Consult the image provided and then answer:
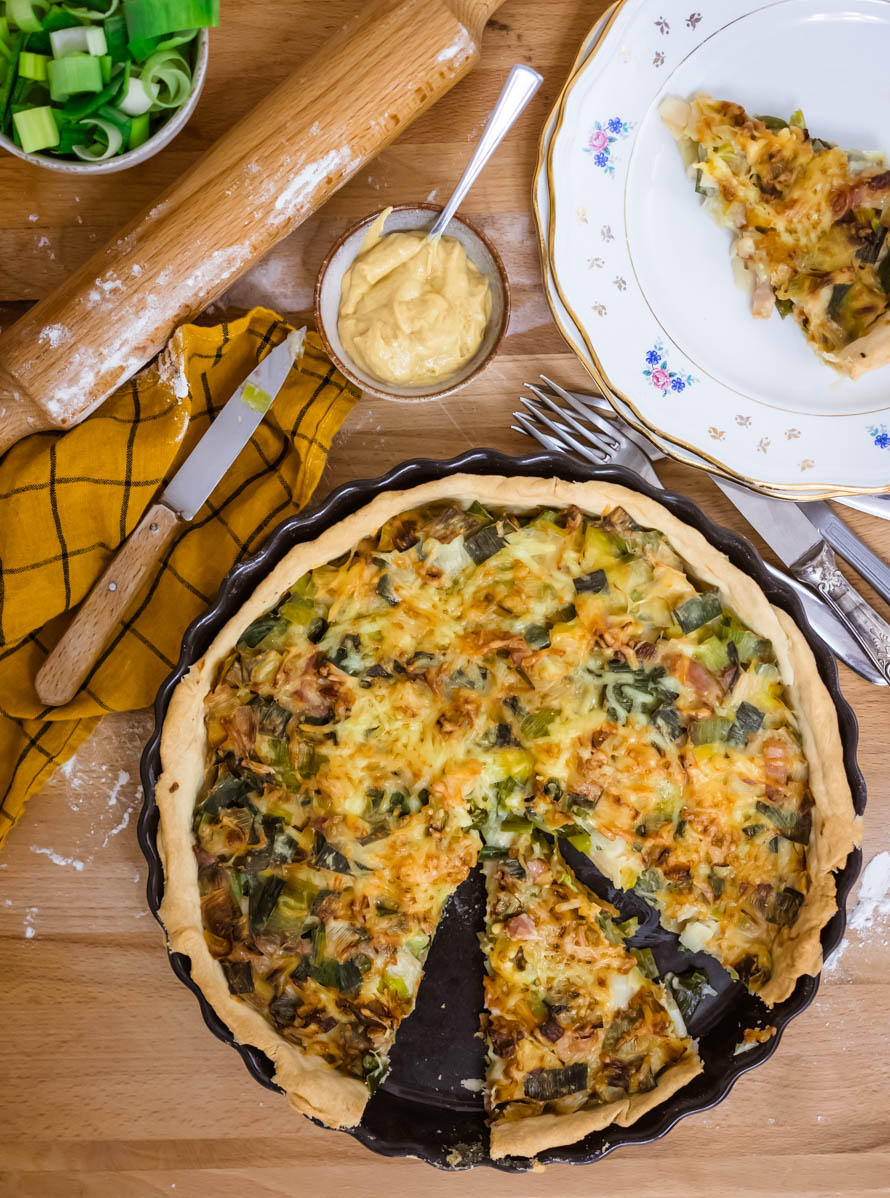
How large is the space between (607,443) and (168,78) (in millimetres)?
1552

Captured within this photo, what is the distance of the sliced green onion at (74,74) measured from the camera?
2.40 meters

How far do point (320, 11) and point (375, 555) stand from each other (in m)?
1.62

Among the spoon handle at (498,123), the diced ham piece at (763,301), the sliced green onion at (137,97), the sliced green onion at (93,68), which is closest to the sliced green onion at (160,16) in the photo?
the sliced green onion at (93,68)

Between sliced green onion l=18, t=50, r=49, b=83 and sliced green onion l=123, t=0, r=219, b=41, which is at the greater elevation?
sliced green onion l=123, t=0, r=219, b=41

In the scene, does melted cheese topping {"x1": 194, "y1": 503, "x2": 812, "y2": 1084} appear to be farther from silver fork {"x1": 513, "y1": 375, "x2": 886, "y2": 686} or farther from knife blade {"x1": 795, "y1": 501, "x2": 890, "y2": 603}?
knife blade {"x1": 795, "y1": 501, "x2": 890, "y2": 603}

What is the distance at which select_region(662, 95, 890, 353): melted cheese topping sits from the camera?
8.90 feet

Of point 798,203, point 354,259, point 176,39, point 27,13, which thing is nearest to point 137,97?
point 176,39

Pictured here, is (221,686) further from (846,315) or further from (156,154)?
(846,315)

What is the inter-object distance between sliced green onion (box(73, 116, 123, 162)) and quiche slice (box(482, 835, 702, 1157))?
89.5 inches

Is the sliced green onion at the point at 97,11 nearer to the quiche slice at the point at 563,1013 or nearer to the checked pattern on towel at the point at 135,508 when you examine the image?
the checked pattern on towel at the point at 135,508

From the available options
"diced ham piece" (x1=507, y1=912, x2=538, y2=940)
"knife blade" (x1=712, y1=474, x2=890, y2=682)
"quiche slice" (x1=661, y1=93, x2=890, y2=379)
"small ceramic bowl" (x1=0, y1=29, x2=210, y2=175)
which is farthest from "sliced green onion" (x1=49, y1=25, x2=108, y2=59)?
"diced ham piece" (x1=507, y1=912, x2=538, y2=940)

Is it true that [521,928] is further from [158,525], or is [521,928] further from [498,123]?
[498,123]

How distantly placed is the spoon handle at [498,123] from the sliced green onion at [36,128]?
1020 millimetres

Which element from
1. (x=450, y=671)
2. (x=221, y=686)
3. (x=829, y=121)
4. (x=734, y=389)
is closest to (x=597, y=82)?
(x=829, y=121)
